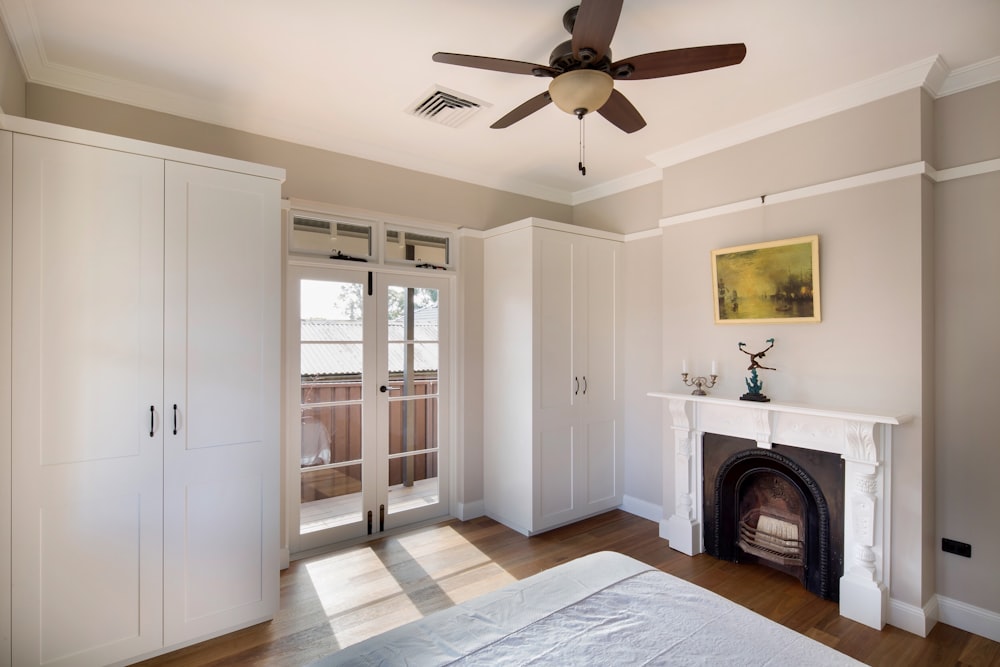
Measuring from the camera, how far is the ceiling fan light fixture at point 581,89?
1932 mm

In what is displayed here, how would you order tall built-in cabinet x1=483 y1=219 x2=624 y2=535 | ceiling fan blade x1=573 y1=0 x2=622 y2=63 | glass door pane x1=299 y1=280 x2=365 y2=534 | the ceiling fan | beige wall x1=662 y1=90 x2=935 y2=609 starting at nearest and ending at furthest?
ceiling fan blade x1=573 y1=0 x2=622 y2=63, the ceiling fan, beige wall x1=662 y1=90 x2=935 y2=609, glass door pane x1=299 y1=280 x2=365 y2=534, tall built-in cabinet x1=483 y1=219 x2=624 y2=535

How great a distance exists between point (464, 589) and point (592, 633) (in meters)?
1.67

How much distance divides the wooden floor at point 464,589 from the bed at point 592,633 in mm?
1224

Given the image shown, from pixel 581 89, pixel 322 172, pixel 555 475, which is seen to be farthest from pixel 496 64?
pixel 555 475

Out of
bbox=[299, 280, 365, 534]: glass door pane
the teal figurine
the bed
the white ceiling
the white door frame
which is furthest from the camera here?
bbox=[299, 280, 365, 534]: glass door pane

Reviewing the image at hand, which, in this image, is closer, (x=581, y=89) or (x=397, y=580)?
(x=581, y=89)

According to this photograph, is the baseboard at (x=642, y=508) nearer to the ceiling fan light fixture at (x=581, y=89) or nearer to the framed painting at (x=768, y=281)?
the framed painting at (x=768, y=281)

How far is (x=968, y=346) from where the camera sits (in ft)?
8.14

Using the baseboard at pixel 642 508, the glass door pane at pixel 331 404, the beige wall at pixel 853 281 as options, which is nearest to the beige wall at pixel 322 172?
Answer: the glass door pane at pixel 331 404

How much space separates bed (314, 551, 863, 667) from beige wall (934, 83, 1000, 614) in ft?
6.07

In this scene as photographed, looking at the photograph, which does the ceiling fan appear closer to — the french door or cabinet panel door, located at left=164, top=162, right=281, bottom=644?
cabinet panel door, located at left=164, top=162, right=281, bottom=644

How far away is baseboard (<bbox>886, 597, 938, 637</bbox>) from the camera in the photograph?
2438 millimetres

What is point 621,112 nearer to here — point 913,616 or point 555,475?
point 555,475

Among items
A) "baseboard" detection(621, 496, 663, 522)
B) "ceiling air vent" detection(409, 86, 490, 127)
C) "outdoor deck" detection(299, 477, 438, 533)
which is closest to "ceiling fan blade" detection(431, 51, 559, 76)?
"ceiling air vent" detection(409, 86, 490, 127)
